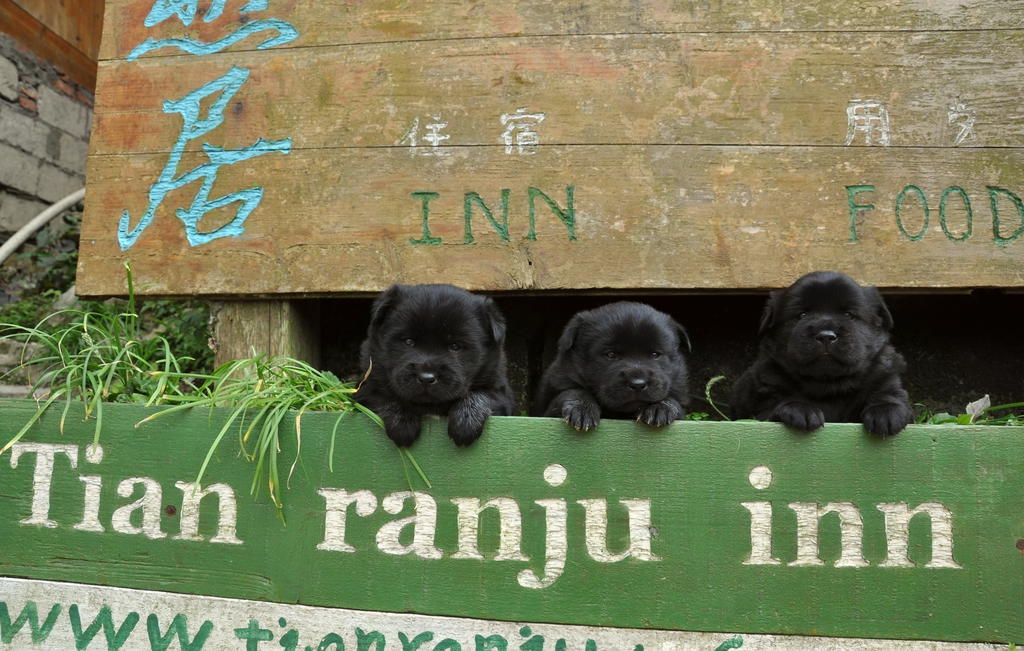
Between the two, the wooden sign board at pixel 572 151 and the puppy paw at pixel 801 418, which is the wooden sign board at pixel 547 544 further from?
the wooden sign board at pixel 572 151

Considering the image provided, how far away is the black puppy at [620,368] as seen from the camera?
106 inches

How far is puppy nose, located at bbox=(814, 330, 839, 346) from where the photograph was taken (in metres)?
2.77

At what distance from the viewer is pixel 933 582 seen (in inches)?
93.4

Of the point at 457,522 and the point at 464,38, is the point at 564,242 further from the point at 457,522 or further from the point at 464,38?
the point at 457,522

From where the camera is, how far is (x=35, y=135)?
6.70 metres

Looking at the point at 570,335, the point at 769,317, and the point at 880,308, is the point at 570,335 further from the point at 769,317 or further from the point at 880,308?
the point at 880,308

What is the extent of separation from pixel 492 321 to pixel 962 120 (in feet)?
7.80

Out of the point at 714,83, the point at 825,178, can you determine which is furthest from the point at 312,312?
the point at 825,178

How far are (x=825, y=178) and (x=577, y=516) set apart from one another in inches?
78.8

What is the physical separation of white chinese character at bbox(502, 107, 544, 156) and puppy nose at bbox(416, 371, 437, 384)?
1390 millimetres

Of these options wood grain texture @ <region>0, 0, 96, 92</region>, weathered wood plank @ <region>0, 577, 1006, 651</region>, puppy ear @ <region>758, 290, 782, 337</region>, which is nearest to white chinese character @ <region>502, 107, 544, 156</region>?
puppy ear @ <region>758, 290, 782, 337</region>

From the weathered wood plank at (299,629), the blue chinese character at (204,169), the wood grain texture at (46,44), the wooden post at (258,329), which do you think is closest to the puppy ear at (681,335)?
the weathered wood plank at (299,629)

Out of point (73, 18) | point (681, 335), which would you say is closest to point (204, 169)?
point (681, 335)

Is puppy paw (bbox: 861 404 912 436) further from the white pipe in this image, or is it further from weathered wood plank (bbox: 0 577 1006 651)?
the white pipe
